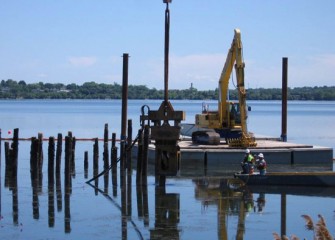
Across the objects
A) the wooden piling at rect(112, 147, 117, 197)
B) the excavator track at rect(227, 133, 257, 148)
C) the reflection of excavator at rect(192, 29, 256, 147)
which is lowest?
the wooden piling at rect(112, 147, 117, 197)

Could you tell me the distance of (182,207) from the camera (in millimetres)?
22688

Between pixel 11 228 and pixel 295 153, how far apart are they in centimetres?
2063

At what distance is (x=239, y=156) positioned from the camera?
116ft

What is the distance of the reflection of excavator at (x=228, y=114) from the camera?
38500 mm

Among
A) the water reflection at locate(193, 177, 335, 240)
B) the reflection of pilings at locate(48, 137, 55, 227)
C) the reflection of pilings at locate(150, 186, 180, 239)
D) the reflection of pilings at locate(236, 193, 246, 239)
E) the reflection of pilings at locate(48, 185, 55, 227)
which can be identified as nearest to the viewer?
the reflection of pilings at locate(150, 186, 180, 239)

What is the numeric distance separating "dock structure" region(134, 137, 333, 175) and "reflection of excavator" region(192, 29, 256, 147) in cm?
167

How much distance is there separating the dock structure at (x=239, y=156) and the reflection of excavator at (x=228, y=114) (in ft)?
5.49

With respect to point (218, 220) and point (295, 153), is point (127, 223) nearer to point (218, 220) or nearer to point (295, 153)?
point (218, 220)

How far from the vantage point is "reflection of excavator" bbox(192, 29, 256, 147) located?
38.5 meters

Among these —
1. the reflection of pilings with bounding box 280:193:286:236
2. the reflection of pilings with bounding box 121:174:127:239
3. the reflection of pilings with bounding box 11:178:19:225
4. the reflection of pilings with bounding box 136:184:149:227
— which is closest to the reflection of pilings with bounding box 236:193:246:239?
the reflection of pilings with bounding box 280:193:286:236

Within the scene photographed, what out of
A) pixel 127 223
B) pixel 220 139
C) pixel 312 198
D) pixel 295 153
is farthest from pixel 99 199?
pixel 220 139

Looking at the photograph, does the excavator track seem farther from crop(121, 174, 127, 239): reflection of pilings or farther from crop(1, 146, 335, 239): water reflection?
crop(121, 174, 127, 239): reflection of pilings

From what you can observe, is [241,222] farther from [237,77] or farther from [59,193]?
[237,77]

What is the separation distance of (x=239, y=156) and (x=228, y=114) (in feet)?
18.4
